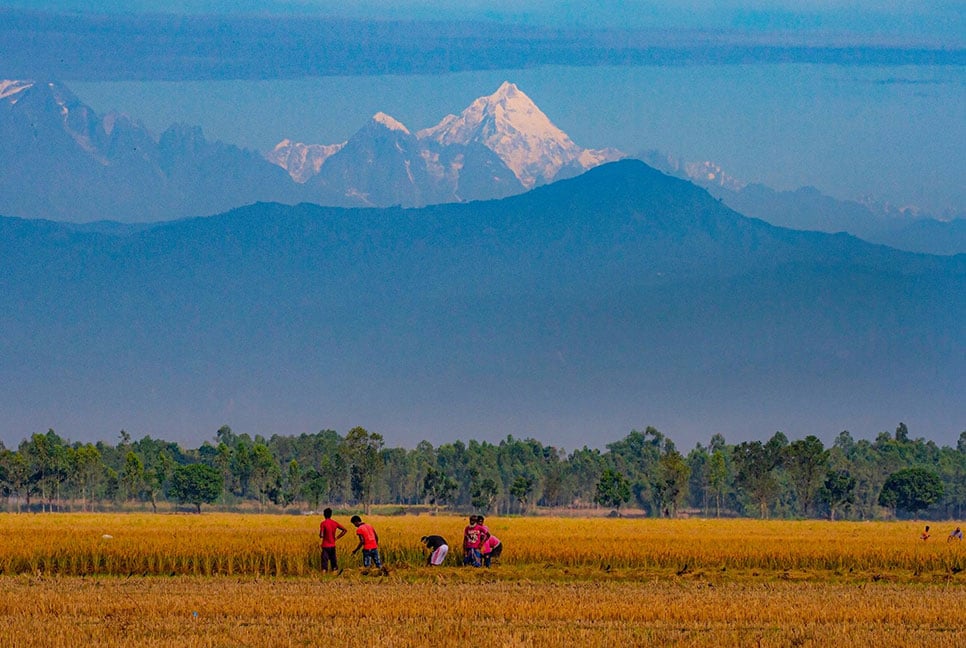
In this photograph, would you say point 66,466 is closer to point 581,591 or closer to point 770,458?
point 770,458

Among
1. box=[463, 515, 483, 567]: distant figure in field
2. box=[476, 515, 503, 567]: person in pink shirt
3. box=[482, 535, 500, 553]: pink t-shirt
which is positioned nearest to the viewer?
box=[463, 515, 483, 567]: distant figure in field

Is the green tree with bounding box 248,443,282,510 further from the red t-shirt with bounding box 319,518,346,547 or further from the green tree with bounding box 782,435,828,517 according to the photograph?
the red t-shirt with bounding box 319,518,346,547

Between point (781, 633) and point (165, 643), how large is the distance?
10.7 m

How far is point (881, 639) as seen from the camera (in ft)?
80.7

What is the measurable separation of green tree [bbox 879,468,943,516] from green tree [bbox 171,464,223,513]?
280ft

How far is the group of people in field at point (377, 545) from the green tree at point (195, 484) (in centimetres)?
14332

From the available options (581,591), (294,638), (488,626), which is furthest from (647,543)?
(294,638)

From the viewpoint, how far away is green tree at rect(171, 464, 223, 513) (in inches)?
7062

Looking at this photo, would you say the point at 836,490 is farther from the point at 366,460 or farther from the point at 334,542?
the point at 334,542

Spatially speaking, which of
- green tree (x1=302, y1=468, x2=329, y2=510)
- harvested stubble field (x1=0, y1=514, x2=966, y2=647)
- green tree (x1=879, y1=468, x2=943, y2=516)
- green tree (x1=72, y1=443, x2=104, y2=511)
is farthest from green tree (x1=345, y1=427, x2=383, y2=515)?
harvested stubble field (x1=0, y1=514, x2=966, y2=647)

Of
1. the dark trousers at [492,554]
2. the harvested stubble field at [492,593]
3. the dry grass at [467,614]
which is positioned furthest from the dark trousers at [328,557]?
the dark trousers at [492,554]

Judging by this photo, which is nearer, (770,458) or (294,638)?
(294,638)

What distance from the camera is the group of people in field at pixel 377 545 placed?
37438 millimetres

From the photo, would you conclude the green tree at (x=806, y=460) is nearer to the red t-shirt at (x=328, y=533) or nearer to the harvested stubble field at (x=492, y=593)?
the harvested stubble field at (x=492, y=593)
